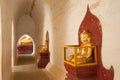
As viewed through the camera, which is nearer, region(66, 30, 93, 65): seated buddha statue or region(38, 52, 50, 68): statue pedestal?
region(66, 30, 93, 65): seated buddha statue

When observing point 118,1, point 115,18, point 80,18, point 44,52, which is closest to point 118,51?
point 115,18

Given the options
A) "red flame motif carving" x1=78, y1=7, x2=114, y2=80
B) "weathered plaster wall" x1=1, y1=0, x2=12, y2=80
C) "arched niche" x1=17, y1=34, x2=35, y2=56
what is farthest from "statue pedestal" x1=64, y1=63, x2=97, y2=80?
"arched niche" x1=17, y1=34, x2=35, y2=56

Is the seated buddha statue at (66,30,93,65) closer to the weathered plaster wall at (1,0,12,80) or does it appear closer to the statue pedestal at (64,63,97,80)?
the statue pedestal at (64,63,97,80)

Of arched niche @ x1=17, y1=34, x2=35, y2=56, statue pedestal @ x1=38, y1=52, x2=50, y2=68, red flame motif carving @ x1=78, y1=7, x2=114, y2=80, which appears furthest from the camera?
arched niche @ x1=17, y1=34, x2=35, y2=56

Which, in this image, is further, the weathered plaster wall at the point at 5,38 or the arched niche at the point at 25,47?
the arched niche at the point at 25,47

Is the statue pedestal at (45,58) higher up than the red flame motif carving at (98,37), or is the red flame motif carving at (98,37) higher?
the red flame motif carving at (98,37)

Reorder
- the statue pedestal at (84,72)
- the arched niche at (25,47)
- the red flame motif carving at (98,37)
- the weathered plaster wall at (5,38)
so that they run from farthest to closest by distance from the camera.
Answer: the arched niche at (25,47) < the weathered plaster wall at (5,38) < the statue pedestal at (84,72) < the red flame motif carving at (98,37)

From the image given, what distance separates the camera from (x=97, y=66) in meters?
2.69

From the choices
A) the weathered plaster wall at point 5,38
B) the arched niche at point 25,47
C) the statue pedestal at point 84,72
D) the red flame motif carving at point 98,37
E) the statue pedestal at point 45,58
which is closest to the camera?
the red flame motif carving at point 98,37

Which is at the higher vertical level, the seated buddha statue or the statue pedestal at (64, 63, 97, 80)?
the seated buddha statue

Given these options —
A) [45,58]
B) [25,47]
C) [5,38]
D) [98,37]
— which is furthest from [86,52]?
[25,47]

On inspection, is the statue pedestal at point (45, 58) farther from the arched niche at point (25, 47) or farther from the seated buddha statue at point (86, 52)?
the arched niche at point (25, 47)

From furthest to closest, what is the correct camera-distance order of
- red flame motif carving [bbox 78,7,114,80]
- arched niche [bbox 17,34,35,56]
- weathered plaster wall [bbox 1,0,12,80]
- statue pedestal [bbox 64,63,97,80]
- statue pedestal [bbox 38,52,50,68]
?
arched niche [bbox 17,34,35,56] → statue pedestal [bbox 38,52,50,68] → weathered plaster wall [bbox 1,0,12,80] → statue pedestal [bbox 64,63,97,80] → red flame motif carving [bbox 78,7,114,80]

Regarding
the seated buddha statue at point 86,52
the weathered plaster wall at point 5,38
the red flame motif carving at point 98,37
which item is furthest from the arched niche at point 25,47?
the seated buddha statue at point 86,52
